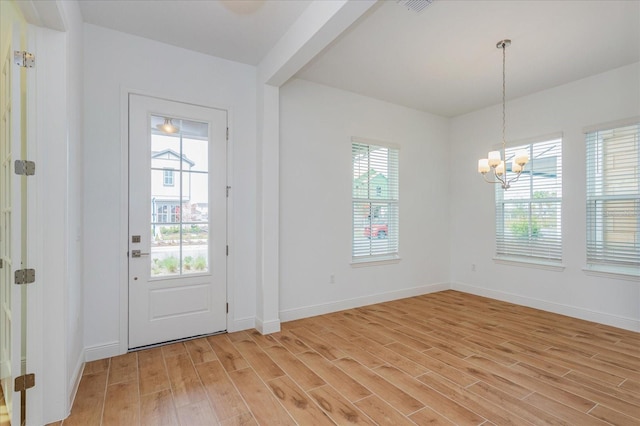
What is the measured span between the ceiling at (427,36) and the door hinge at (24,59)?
1022 mm

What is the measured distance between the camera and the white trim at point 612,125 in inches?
143

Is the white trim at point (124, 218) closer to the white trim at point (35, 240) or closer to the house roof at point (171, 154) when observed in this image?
the house roof at point (171, 154)

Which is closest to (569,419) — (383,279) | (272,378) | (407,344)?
(407,344)

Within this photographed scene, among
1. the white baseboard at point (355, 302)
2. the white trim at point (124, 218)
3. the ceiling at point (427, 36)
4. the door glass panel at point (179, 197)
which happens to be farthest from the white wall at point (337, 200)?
the white trim at point (124, 218)

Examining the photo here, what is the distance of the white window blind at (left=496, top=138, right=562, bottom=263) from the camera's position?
4.31 meters

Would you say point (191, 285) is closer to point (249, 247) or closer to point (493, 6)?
point (249, 247)

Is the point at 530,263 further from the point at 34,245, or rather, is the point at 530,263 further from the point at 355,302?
the point at 34,245

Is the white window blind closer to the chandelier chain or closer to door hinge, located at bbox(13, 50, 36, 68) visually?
the chandelier chain

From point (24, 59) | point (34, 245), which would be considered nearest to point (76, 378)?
point (34, 245)

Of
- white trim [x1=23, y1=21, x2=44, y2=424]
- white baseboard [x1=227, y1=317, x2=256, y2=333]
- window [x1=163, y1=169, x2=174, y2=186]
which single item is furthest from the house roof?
white baseboard [x1=227, y1=317, x2=256, y2=333]

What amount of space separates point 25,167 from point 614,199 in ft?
18.7

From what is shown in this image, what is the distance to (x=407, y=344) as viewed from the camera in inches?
126

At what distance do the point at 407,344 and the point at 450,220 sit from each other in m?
3.13

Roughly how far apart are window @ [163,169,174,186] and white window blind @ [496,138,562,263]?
469 cm
